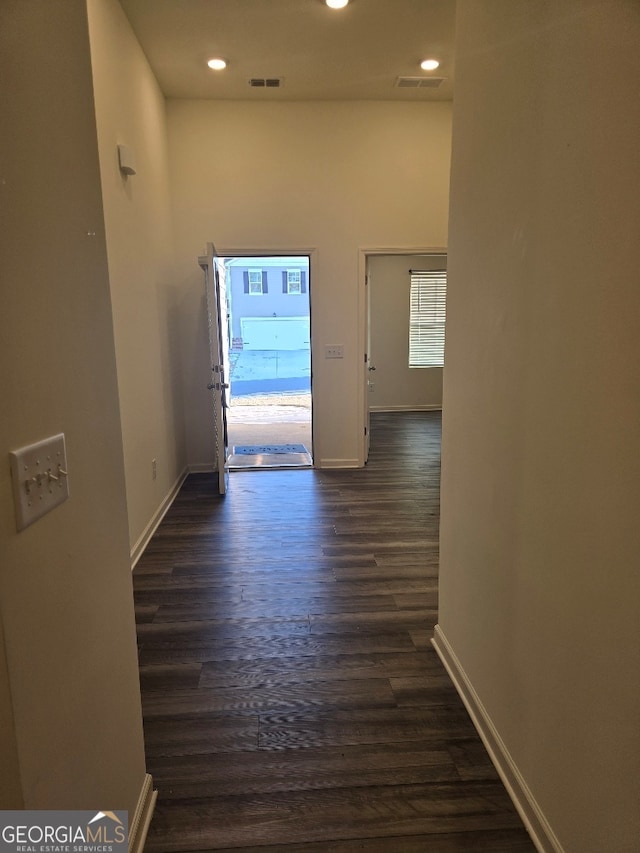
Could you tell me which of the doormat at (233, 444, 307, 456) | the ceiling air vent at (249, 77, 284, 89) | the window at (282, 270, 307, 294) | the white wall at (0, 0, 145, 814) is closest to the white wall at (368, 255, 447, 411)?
the doormat at (233, 444, 307, 456)

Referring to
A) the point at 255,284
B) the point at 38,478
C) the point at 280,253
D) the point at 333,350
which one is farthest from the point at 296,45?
the point at 255,284

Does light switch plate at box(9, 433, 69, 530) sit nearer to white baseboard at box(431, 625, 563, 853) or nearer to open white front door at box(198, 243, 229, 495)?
white baseboard at box(431, 625, 563, 853)

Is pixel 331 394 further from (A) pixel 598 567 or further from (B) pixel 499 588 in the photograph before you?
(A) pixel 598 567

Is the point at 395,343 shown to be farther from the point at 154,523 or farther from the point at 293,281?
the point at 154,523

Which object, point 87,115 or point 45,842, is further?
point 87,115

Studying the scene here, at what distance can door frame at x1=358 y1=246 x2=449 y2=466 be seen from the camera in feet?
16.7

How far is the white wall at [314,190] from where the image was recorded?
4.82 meters

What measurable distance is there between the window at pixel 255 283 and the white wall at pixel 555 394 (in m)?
11.7

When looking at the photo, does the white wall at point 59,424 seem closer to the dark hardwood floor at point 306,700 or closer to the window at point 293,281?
the dark hardwood floor at point 306,700

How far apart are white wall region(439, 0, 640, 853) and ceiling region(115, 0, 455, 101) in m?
2.05

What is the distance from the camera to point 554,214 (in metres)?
1.27

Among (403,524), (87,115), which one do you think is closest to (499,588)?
(87,115)

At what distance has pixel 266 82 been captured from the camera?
4.41 metres

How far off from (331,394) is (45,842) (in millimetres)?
4553
